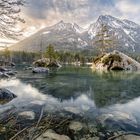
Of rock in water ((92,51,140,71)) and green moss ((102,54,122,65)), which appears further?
rock in water ((92,51,140,71))

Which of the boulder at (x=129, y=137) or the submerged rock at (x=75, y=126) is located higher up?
the submerged rock at (x=75, y=126)

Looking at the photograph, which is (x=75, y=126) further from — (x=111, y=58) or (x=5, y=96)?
(x=111, y=58)

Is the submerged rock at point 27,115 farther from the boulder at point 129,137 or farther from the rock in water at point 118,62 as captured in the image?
the rock in water at point 118,62

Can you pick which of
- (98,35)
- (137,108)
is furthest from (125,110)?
(98,35)

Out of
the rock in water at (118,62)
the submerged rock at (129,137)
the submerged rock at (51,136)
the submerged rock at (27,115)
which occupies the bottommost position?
the submerged rock at (129,137)

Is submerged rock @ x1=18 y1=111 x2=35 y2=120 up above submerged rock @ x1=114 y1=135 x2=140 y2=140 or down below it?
above

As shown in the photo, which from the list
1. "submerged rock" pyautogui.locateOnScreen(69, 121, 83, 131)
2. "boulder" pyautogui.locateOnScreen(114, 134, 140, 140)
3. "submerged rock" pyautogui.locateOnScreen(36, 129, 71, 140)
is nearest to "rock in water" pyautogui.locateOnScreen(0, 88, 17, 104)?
"submerged rock" pyautogui.locateOnScreen(69, 121, 83, 131)

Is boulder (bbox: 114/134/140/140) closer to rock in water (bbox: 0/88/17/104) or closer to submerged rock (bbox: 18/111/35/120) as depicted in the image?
submerged rock (bbox: 18/111/35/120)

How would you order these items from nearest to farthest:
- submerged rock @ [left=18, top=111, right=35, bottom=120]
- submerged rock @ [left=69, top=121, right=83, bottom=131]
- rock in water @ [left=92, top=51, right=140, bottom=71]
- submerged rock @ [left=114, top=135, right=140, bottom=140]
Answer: submerged rock @ [left=114, top=135, right=140, bottom=140] → submerged rock @ [left=69, top=121, right=83, bottom=131] → submerged rock @ [left=18, top=111, right=35, bottom=120] → rock in water @ [left=92, top=51, right=140, bottom=71]

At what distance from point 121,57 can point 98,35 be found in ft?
70.5

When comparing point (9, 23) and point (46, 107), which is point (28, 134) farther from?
point (9, 23)

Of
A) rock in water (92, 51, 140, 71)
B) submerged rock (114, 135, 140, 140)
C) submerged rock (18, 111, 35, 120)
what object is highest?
rock in water (92, 51, 140, 71)

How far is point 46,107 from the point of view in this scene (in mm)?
14320

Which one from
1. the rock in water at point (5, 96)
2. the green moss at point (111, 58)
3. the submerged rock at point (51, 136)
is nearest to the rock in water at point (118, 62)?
the green moss at point (111, 58)
